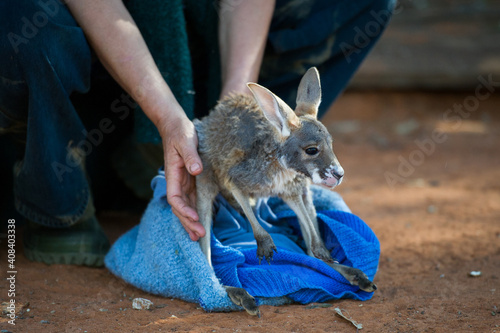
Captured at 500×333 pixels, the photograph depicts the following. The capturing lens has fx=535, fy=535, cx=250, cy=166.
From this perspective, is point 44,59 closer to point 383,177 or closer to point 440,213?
point 440,213

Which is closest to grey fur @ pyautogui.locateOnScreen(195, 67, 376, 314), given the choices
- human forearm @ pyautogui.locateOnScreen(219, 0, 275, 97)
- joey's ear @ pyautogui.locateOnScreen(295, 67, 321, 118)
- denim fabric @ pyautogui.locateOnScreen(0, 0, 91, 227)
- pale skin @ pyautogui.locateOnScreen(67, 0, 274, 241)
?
joey's ear @ pyautogui.locateOnScreen(295, 67, 321, 118)

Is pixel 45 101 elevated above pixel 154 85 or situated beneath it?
situated beneath

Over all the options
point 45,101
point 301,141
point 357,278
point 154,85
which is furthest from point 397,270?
point 45,101

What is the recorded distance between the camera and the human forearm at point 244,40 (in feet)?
9.51

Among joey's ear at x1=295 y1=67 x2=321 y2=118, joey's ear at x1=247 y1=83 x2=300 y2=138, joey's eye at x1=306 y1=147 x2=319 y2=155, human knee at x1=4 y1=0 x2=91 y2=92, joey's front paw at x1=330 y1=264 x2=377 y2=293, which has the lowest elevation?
joey's front paw at x1=330 y1=264 x2=377 y2=293

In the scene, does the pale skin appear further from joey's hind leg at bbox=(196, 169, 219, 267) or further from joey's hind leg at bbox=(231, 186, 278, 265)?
joey's hind leg at bbox=(231, 186, 278, 265)

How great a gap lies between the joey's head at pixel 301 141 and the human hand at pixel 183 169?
1.24 feet

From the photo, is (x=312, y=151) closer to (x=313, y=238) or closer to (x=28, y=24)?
(x=313, y=238)

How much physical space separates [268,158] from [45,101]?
42.4 inches

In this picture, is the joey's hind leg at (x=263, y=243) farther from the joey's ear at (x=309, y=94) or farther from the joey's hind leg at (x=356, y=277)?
the joey's ear at (x=309, y=94)

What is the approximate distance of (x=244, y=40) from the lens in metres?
2.96

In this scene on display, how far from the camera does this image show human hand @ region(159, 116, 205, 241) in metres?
2.31

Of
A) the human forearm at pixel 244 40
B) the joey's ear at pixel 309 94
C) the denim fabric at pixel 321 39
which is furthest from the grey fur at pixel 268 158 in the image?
the denim fabric at pixel 321 39

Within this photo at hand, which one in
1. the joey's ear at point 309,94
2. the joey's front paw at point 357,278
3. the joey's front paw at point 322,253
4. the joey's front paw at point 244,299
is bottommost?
the joey's front paw at point 244,299
